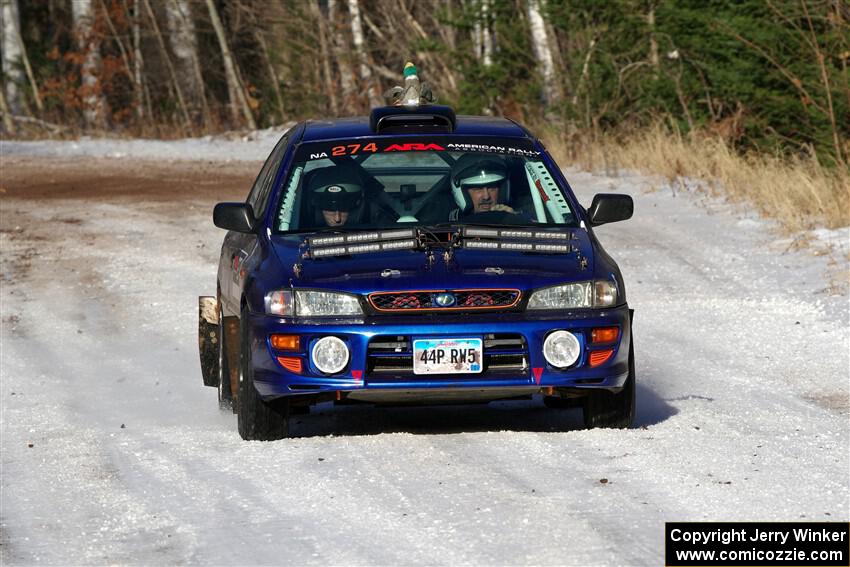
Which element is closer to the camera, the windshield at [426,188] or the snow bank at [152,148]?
the windshield at [426,188]

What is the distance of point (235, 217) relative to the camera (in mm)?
8875

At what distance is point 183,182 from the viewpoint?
24750 mm

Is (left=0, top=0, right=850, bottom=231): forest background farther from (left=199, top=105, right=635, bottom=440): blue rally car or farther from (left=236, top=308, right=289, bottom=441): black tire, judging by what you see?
(left=236, top=308, right=289, bottom=441): black tire

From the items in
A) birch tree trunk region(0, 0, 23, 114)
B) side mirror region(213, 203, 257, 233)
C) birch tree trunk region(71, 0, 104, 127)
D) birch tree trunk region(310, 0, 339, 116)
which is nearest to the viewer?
side mirror region(213, 203, 257, 233)

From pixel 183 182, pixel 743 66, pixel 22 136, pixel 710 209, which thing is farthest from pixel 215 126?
pixel 710 209

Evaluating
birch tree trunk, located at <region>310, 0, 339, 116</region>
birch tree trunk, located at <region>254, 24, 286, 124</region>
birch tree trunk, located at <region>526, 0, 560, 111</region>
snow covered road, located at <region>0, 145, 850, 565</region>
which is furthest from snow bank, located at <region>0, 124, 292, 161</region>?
snow covered road, located at <region>0, 145, 850, 565</region>

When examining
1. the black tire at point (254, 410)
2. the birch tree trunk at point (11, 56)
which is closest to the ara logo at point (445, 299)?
the black tire at point (254, 410)

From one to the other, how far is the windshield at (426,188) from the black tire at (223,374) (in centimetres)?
88

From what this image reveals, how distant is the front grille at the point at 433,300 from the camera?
25.6ft

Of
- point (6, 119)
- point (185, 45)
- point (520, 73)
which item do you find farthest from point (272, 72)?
point (520, 73)

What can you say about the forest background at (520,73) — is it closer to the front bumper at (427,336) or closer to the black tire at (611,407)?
the black tire at (611,407)

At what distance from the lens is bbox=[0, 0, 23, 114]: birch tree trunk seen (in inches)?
1591

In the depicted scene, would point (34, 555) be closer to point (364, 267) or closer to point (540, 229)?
point (364, 267)

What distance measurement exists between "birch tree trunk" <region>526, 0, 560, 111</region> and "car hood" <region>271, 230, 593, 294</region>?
19.8 metres
